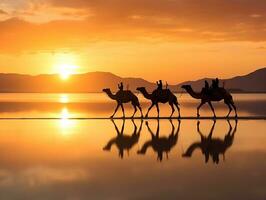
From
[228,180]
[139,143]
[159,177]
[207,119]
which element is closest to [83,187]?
[159,177]

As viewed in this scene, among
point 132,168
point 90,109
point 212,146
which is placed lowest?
point 132,168

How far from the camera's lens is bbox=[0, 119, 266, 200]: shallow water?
8352mm

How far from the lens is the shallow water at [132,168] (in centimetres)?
835

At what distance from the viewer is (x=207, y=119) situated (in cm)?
2902

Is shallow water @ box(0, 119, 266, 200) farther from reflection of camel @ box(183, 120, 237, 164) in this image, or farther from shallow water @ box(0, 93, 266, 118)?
shallow water @ box(0, 93, 266, 118)

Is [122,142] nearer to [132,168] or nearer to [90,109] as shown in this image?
[132,168]

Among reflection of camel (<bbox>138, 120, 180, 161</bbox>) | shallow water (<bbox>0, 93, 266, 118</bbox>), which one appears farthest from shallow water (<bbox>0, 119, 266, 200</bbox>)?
shallow water (<bbox>0, 93, 266, 118</bbox>)

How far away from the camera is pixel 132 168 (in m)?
10.8

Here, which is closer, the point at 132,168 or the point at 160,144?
the point at 132,168

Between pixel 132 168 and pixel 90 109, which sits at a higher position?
pixel 90 109

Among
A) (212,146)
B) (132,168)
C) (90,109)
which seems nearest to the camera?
(132,168)

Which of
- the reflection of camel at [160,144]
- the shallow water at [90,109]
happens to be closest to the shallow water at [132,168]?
the reflection of camel at [160,144]

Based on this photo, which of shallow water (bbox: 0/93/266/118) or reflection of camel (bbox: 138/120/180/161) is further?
shallow water (bbox: 0/93/266/118)

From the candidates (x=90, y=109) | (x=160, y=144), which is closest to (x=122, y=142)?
(x=160, y=144)
